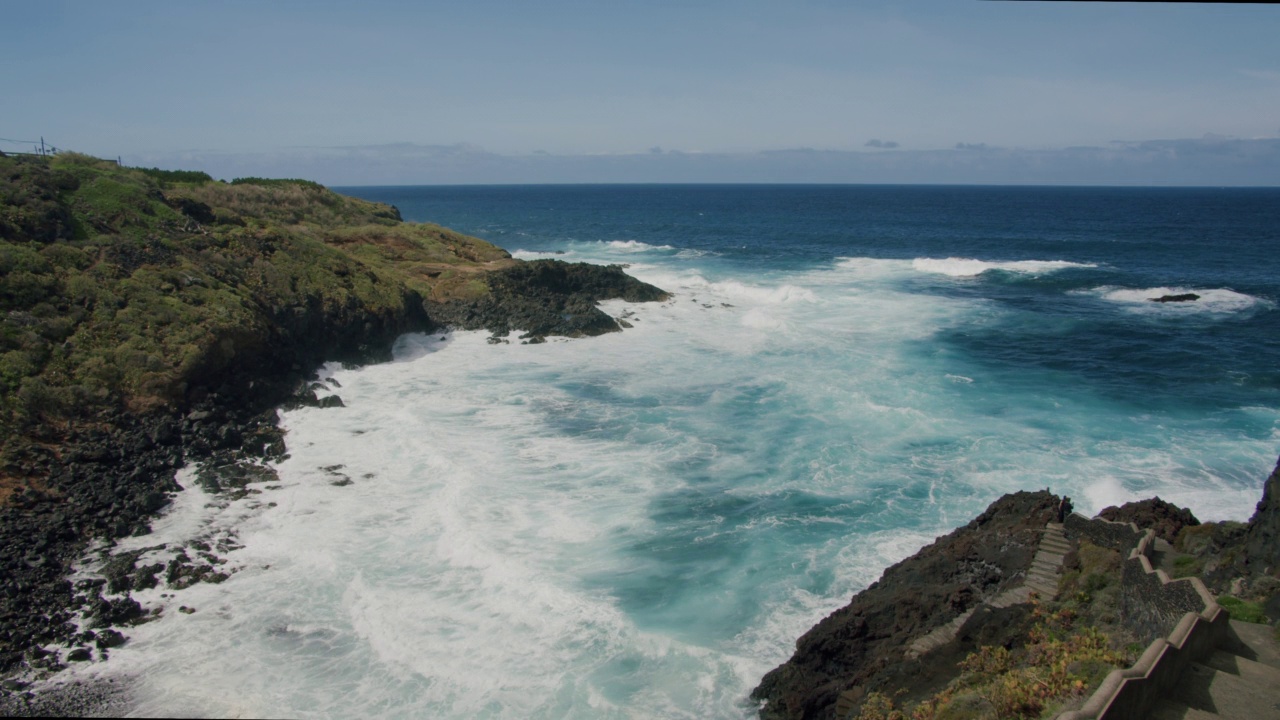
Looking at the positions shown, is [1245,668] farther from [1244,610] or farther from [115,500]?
[115,500]

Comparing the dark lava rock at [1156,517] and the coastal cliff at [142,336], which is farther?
the coastal cliff at [142,336]

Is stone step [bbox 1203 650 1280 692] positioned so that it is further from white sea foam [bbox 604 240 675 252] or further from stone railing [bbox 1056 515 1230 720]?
white sea foam [bbox 604 240 675 252]

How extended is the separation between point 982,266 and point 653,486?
169ft

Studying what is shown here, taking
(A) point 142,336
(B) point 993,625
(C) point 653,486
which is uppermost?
(A) point 142,336

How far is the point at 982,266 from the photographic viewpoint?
206 ft

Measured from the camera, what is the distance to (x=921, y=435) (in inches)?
968

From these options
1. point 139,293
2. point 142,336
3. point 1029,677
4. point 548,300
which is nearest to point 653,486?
point 1029,677

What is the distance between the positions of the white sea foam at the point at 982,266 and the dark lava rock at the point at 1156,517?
1838 inches

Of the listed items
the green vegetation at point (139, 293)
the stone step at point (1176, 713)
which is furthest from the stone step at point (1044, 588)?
the green vegetation at point (139, 293)

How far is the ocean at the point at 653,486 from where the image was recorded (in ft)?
45.1

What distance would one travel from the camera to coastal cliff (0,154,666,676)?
1634 cm

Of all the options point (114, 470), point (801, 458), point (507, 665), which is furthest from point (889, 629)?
point (114, 470)

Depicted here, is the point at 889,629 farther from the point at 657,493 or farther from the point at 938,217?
the point at 938,217

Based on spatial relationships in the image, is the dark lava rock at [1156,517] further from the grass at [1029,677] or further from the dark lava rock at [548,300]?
the dark lava rock at [548,300]
